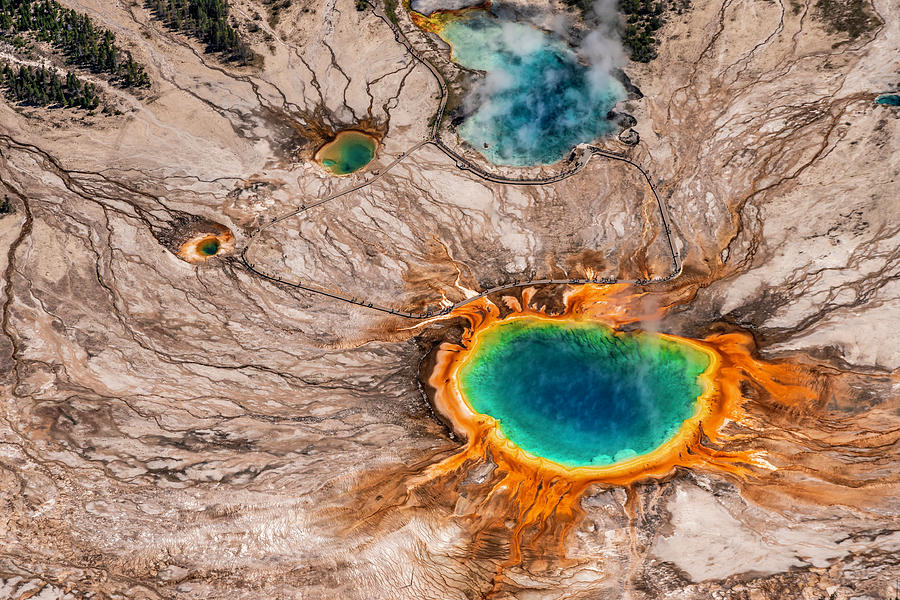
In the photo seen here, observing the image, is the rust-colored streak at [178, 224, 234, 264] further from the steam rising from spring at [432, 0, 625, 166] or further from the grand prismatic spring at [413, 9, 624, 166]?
the steam rising from spring at [432, 0, 625, 166]

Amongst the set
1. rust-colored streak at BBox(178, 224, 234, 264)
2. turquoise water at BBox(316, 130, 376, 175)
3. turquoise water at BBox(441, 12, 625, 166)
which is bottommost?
rust-colored streak at BBox(178, 224, 234, 264)

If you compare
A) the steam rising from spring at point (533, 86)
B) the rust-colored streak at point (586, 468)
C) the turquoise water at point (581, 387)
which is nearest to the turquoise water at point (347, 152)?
the steam rising from spring at point (533, 86)

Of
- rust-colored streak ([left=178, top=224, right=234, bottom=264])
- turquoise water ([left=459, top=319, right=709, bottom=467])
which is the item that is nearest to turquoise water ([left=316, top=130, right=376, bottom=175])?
rust-colored streak ([left=178, top=224, right=234, bottom=264])

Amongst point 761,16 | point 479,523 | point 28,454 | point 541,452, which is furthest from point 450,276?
point 761,16

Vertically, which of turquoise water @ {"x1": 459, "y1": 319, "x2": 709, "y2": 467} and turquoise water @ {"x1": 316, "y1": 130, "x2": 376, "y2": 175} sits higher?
turquoise water @ {"x1": 316, "y1": 130, "x2": 376, "y2": 175}

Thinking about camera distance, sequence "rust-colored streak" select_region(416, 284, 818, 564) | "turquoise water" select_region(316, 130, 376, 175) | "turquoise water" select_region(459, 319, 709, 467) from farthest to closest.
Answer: "turquoise water" select_region(316, 130, 376, 175) < "turquoise water" select_region(459, 319, 709, 467) < "rust-colored streak" select_region(416, 284, 818, 564)

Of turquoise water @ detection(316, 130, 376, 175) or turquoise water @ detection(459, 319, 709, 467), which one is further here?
turquoise water @ detection(316, 130, 376, 175)
